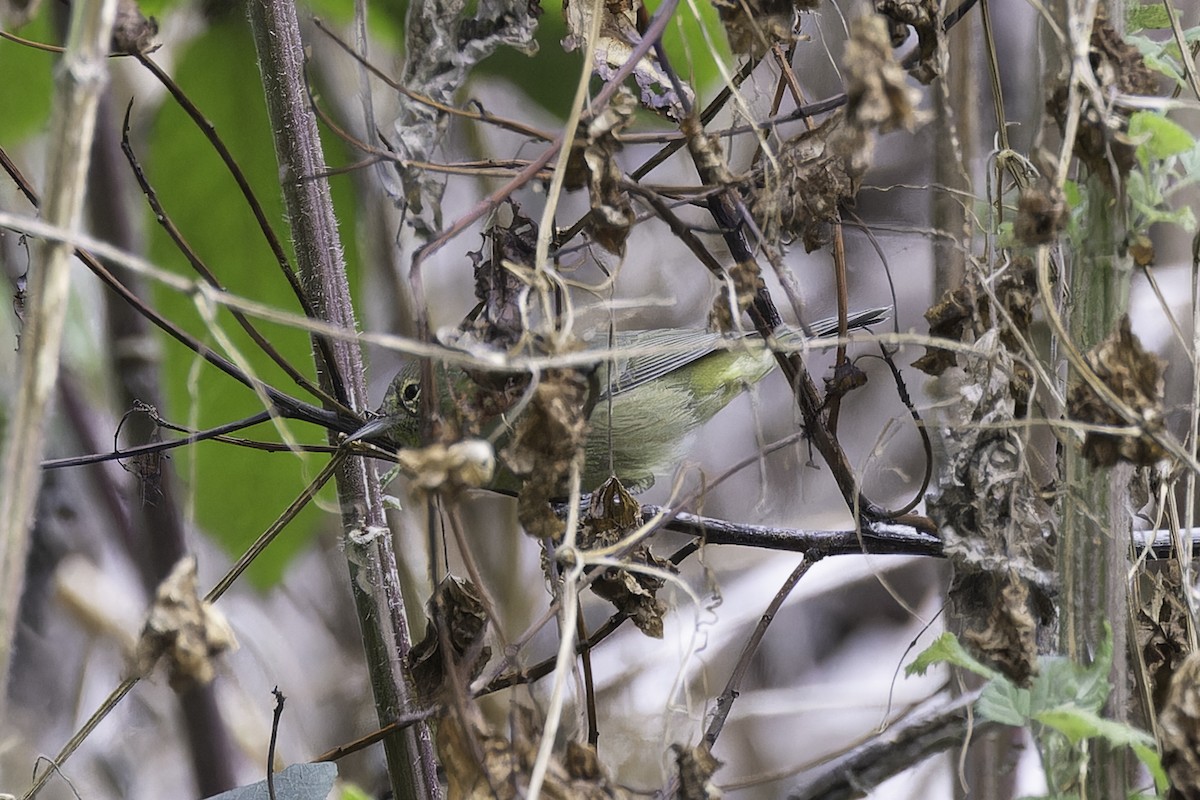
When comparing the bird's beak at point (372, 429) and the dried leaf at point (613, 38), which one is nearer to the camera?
the dried leaf at point (613, 38)

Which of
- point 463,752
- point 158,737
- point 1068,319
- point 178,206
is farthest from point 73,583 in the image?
point 1068,319

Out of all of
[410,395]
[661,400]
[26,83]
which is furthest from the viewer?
[661,400]

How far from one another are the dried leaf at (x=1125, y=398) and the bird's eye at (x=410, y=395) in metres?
1.06

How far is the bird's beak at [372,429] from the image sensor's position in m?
1.26

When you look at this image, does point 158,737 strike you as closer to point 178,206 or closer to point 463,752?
point 178,206

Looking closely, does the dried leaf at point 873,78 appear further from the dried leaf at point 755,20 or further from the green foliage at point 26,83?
the green foliage at point 26,83

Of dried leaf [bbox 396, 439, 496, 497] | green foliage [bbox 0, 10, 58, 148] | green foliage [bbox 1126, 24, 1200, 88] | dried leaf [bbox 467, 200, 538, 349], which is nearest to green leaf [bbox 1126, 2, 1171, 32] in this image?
green foliage [bbox 1126, 24, 1200, 88]

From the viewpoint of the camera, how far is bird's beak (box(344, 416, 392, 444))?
126cm

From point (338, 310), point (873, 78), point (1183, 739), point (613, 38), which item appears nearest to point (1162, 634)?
point (1183, 739)

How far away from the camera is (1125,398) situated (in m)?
0.83

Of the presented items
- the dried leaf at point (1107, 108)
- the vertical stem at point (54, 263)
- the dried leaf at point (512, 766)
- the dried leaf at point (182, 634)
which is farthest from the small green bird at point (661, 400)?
the vertical stem at point (54, 263)

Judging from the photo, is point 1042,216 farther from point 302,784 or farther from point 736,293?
point 302,784

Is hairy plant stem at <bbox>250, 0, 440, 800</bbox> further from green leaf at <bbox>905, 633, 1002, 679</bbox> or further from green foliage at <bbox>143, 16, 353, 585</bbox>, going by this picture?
green leaf at <bbox>905, 633, 1002, 679</bbox>

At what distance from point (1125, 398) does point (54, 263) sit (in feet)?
2.60
